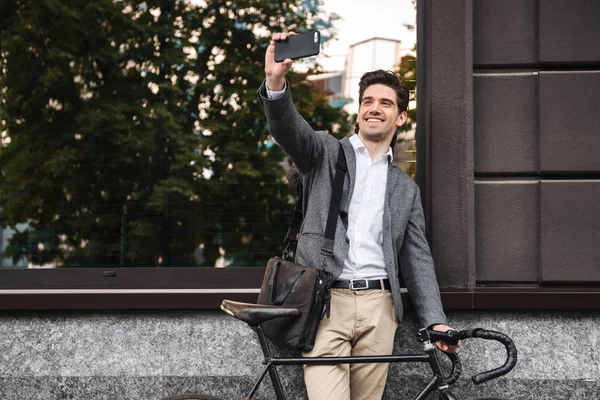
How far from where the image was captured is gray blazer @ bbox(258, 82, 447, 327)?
3527mm

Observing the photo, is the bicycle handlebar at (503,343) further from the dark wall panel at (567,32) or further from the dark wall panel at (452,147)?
the dark wall panel at (567,32)

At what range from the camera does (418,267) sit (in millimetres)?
3762

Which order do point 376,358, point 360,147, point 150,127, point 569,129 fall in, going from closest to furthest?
point 376,358 < point 360,147 < point 569,129 < point 150,127

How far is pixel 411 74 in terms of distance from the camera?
15.8ft

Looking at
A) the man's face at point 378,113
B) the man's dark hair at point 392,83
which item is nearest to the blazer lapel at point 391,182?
the man's face at point 378,113

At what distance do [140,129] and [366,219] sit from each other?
94.2 inches

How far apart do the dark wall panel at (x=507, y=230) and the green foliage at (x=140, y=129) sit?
1307 millimetres

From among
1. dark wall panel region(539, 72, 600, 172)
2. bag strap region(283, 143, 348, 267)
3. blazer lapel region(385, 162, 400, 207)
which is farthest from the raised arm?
dark wall panel region(539, 72, 600, 172)

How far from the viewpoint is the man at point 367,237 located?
11.6ft

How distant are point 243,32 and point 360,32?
0.92 meters

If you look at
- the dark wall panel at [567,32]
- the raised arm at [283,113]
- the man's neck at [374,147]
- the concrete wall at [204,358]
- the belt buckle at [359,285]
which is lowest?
the concrete wall at [204,358]

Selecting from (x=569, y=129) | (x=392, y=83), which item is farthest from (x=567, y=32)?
(x=392, y=83)

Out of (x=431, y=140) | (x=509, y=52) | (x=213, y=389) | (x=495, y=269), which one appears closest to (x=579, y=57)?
(x=509, y=52)

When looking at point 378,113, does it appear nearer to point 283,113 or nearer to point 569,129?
point 283,113
